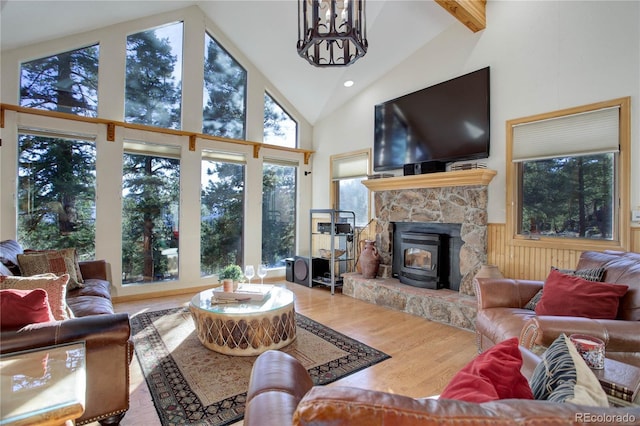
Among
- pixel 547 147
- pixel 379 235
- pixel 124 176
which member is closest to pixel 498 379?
pixel 547 147

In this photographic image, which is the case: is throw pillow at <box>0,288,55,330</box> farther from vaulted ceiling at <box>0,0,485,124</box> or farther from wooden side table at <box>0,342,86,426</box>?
vaulted ceiling at <box>0,0,485,124</box>

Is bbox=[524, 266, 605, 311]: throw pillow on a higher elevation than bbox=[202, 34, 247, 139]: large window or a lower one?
lower

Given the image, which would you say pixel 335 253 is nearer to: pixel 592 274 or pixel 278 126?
pixel 278 126

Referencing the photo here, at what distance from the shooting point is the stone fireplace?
3660 millimetres

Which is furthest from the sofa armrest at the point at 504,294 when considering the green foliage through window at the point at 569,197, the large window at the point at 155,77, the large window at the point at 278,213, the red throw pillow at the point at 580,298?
the large window at the point at 155,77

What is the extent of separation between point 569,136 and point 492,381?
10.8 ft

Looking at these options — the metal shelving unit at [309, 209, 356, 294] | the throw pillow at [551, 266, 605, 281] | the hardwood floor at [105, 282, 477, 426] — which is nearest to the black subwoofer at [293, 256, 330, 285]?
the metal shelving unit at [309, 209, 356, 294]

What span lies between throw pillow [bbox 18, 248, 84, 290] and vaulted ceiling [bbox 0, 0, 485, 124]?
2.49 meters

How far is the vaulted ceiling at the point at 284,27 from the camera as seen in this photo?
3602mm

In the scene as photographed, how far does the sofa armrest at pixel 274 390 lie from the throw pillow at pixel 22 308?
133 cm

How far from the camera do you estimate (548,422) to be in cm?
58

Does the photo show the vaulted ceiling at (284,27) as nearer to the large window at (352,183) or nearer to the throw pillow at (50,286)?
the large window at (352,183)

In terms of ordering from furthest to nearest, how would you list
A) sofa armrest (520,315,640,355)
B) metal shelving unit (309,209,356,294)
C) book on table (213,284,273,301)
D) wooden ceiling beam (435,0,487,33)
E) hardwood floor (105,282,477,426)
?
metal shelving unit (309,209,356,294) → wooden ceiling beam (435,0,487,33) → book on table (213,284,273,301) → hardwood floor (105,282,477,426) → sofa armrest (520,315,640,355)

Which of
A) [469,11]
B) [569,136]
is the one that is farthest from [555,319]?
[469,11]
